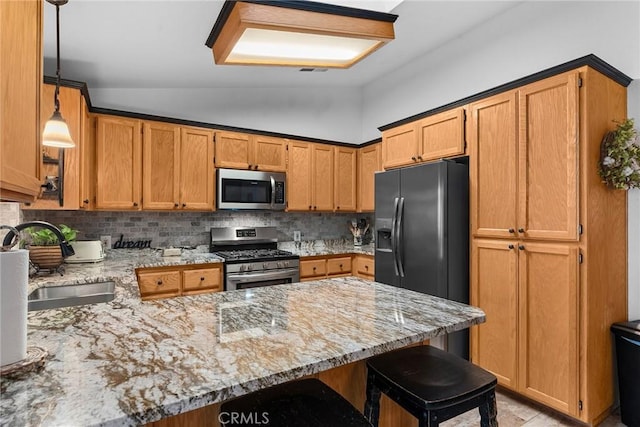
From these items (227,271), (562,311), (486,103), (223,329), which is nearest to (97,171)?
(227,271)

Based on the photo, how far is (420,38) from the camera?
331 cm

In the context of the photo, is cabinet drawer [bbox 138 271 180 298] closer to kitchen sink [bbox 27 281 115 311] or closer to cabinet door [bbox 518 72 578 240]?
kitchen sink [bbox 27 281 115 311]

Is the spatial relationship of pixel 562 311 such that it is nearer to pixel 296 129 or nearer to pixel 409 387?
pixel 409 387

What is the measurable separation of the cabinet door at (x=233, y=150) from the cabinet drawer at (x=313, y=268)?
125 cm

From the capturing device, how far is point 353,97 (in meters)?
4.77

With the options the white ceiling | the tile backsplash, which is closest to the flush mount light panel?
the white ceiling

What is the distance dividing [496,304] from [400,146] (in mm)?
1637

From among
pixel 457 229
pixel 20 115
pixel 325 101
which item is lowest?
pixel 457 229

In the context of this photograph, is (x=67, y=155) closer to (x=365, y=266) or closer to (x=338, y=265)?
(x=338, y=265)

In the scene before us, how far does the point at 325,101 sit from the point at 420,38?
5.14ft

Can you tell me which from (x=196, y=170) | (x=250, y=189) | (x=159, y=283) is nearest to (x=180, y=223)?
(x=196, y=170)

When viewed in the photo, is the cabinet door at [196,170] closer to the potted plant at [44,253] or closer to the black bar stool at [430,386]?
the potted plant at [44,253]

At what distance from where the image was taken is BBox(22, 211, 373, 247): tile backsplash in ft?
10.5

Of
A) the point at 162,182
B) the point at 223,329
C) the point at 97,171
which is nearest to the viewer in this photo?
the point at 223,329
